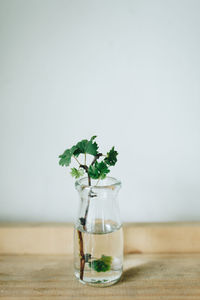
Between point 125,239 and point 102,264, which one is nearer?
point 102,264

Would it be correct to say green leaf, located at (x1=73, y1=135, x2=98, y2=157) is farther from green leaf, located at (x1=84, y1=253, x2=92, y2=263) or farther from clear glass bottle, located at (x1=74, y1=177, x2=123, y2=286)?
green leaf, located at (x1=84, y1=253, x2=92, y2=263)

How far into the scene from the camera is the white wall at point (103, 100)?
0.84 m

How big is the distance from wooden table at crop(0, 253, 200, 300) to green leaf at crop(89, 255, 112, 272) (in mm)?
40

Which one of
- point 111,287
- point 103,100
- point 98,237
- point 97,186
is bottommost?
point 111,287

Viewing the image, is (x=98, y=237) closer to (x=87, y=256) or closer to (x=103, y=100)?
(x=87, y=256)

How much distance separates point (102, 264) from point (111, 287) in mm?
52

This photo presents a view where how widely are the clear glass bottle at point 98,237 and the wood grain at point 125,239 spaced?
0.11 metres

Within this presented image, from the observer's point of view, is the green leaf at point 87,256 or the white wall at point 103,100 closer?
the green leaf at point 87,256

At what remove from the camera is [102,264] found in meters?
0.72

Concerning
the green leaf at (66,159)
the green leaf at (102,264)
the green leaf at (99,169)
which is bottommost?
the green leaf at (102,264)

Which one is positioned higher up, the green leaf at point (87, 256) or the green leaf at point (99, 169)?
the green leaf at point (99, 169)

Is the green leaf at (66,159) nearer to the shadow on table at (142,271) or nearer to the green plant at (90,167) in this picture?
the green plant at (90,167)

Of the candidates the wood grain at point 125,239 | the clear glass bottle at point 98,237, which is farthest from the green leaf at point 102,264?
the wood grain at point 125,239

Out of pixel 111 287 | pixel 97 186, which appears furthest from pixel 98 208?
pixel 111 287
